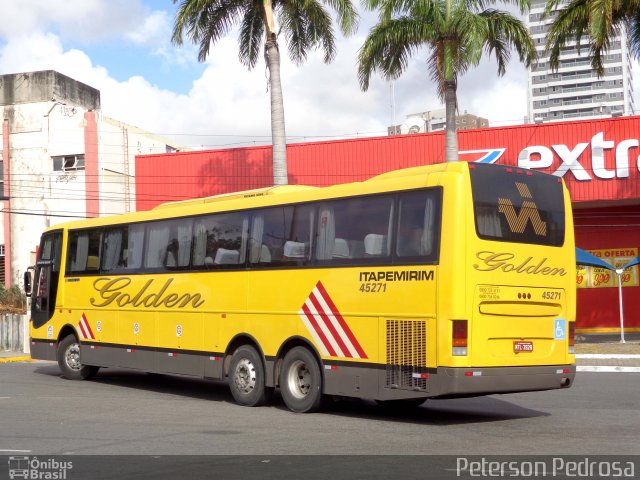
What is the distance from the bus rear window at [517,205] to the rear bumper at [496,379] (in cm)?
174

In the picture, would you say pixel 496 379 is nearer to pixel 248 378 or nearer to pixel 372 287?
pixel 372 287

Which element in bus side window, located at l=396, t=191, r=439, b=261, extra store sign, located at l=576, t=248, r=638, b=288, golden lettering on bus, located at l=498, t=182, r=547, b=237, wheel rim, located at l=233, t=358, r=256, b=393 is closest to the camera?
bus side window, located at l=396, t=191, r=439, b=261

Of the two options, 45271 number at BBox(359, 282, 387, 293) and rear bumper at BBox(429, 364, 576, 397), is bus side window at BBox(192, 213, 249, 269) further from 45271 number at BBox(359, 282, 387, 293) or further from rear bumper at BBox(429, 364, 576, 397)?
rear bumper at BBox(429, 364, 576, 397)

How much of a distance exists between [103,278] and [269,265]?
532cm

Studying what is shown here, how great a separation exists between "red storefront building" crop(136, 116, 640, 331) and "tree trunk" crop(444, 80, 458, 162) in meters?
5.16

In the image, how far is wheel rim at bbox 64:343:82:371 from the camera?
62.2 ft

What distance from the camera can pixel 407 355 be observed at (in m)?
11.7

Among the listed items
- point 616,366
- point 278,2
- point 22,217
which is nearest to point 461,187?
point 616,366

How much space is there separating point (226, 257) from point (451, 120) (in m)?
13.5

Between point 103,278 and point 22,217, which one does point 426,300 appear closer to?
point 103,278

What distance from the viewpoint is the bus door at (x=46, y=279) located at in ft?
64.2

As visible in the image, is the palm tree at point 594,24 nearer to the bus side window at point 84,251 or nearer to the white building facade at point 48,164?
the bus side window at point 84,251

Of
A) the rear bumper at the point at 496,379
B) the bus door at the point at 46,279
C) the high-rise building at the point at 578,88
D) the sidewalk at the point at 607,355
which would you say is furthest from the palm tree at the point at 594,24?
the high-rise building at the point at 578,88
